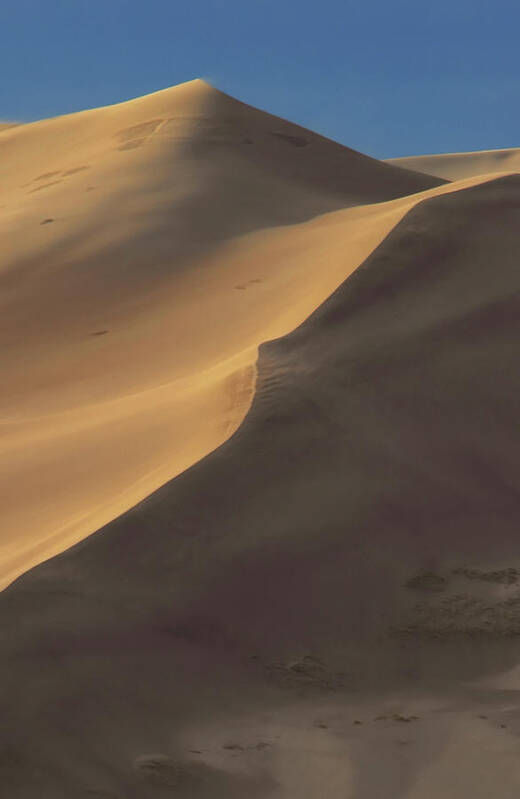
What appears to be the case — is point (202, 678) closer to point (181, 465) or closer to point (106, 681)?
point (106, 681)

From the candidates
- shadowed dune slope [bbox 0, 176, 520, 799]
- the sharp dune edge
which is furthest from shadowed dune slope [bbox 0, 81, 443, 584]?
shadowed dune slope [bbox 0, 176, 520, 799]

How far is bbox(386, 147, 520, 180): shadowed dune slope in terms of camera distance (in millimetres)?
57688

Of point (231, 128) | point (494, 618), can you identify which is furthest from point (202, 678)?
point (231, 128)

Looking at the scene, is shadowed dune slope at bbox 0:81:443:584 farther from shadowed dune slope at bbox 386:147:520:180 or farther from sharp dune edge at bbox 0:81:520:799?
shadowed dune slope at bbox 386:147:520:180

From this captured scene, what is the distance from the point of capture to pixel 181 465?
17.7 ft

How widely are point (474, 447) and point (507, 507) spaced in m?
0.47

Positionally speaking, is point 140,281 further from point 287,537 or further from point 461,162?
point 461,162

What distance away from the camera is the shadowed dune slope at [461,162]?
57.7 m

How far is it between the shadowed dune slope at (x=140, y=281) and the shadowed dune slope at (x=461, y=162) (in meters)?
41.0

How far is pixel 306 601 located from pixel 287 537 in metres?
0.35

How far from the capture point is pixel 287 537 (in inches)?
200

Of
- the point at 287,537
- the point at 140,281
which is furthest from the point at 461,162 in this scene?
the point at 287,537

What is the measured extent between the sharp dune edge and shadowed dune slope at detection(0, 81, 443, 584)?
1.9 inches

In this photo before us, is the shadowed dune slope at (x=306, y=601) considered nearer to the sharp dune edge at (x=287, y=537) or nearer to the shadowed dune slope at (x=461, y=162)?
the sharp dune edge at (x=287, y=537)
